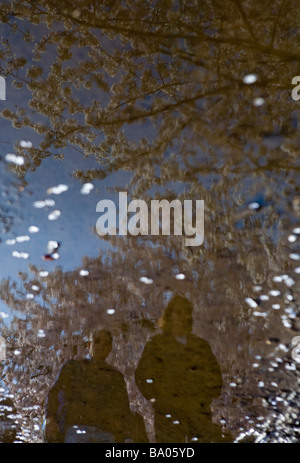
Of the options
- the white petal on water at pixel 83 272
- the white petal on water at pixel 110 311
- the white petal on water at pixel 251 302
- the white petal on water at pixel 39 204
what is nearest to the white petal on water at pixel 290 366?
the white petal on water at pixel 251 302

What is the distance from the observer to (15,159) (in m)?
1.53

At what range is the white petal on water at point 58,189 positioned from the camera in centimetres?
161

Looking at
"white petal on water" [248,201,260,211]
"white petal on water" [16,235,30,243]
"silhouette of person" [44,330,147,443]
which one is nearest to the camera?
"white petal on water" [248,201,260,211]

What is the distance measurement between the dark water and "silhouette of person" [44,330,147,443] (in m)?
0.01

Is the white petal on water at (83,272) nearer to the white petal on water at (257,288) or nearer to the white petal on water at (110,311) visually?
the white petal on water at (110,311)

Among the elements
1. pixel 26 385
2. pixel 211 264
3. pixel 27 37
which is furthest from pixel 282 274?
pixel 26 385

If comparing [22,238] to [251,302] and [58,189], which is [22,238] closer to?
[58,189]

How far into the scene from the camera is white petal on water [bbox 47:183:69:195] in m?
1.61

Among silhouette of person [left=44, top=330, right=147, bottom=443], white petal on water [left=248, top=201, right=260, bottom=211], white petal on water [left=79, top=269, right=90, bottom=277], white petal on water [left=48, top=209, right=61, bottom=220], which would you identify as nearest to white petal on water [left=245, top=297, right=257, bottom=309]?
white petal on water [left=248, top=201, right=260, bottom=211]

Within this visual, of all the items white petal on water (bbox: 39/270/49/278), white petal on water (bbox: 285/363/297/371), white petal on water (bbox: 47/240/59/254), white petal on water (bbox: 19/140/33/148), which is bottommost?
white petal on water (bbox: 285/363/297/371)

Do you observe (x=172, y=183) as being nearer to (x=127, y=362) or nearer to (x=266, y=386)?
(x=127, y=362)

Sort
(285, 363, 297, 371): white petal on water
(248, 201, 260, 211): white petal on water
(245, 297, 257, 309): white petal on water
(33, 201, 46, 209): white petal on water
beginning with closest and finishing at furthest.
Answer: (248, 201, 260, 211): white petal on water
(33, 201, 46, 209): white petal on water
(245, 297, 257, 309): white petal on water
(285, 363, 297, 371): white petal on water

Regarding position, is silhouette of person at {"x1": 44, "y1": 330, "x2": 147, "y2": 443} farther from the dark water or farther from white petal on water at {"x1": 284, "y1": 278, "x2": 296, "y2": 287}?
white petal on water at {"x1": 284, "y1": 278, "x2": 296, "y2": 287}

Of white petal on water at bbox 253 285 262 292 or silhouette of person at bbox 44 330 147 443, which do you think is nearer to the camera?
white petal on water at bbox 253 285 262 292
